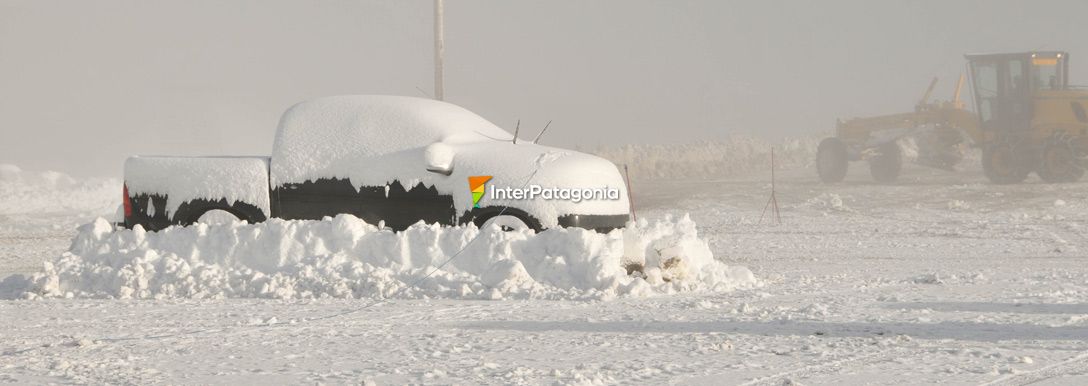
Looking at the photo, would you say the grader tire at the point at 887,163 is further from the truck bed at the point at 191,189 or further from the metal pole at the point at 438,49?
the truck bed at the point at 191,189

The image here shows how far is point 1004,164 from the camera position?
86.8 ft

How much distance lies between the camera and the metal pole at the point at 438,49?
2180cm

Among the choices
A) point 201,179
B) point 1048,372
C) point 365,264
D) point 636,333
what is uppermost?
point 201,179

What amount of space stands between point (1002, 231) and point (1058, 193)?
28.2ft

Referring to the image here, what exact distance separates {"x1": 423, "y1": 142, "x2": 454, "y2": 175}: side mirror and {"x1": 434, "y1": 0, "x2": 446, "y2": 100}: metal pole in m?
11.2

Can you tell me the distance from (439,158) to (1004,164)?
19278 mm

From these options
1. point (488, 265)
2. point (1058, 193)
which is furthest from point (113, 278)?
point (1058, 193)

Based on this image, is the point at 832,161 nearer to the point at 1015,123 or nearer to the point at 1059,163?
the point at 1015,123

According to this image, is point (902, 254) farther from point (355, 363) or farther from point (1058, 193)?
point (1058, 193)

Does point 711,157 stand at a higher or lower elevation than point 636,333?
higher

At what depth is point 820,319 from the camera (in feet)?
27.6

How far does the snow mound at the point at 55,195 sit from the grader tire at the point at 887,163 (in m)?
16.5

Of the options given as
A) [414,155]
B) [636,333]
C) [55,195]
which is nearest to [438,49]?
[55,195]

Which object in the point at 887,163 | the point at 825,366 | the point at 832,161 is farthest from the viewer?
the point at 832,161
